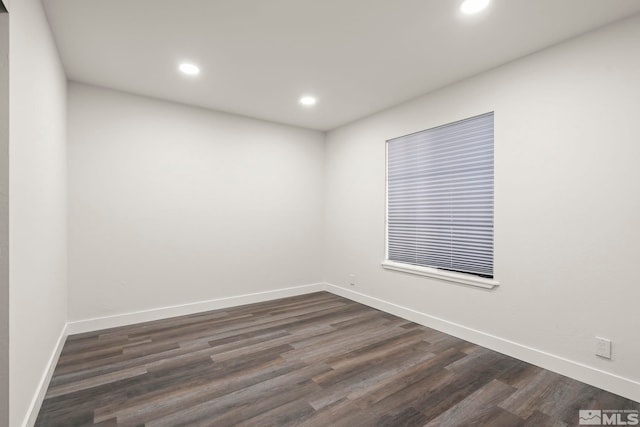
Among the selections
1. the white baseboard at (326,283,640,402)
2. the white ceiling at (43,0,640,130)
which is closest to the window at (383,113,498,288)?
the white baseboard at (326,283,640,402)

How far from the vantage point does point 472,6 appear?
2.06 m

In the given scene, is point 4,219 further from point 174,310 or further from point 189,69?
point 174,310

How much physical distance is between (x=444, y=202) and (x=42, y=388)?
151 inches

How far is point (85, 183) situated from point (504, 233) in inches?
172

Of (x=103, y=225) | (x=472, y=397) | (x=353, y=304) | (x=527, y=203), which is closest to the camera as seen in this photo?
(x=472, y=397)

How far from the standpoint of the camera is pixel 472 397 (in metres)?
2.13

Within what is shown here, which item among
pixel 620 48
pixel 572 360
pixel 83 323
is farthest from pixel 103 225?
pixel 620 48

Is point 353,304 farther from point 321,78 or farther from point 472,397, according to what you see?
point 321,78

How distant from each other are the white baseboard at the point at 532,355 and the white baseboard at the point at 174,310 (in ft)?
5.37

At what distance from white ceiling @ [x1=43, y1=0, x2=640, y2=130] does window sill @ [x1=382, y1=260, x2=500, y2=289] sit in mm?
2072

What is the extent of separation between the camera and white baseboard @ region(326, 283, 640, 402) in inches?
85.0
